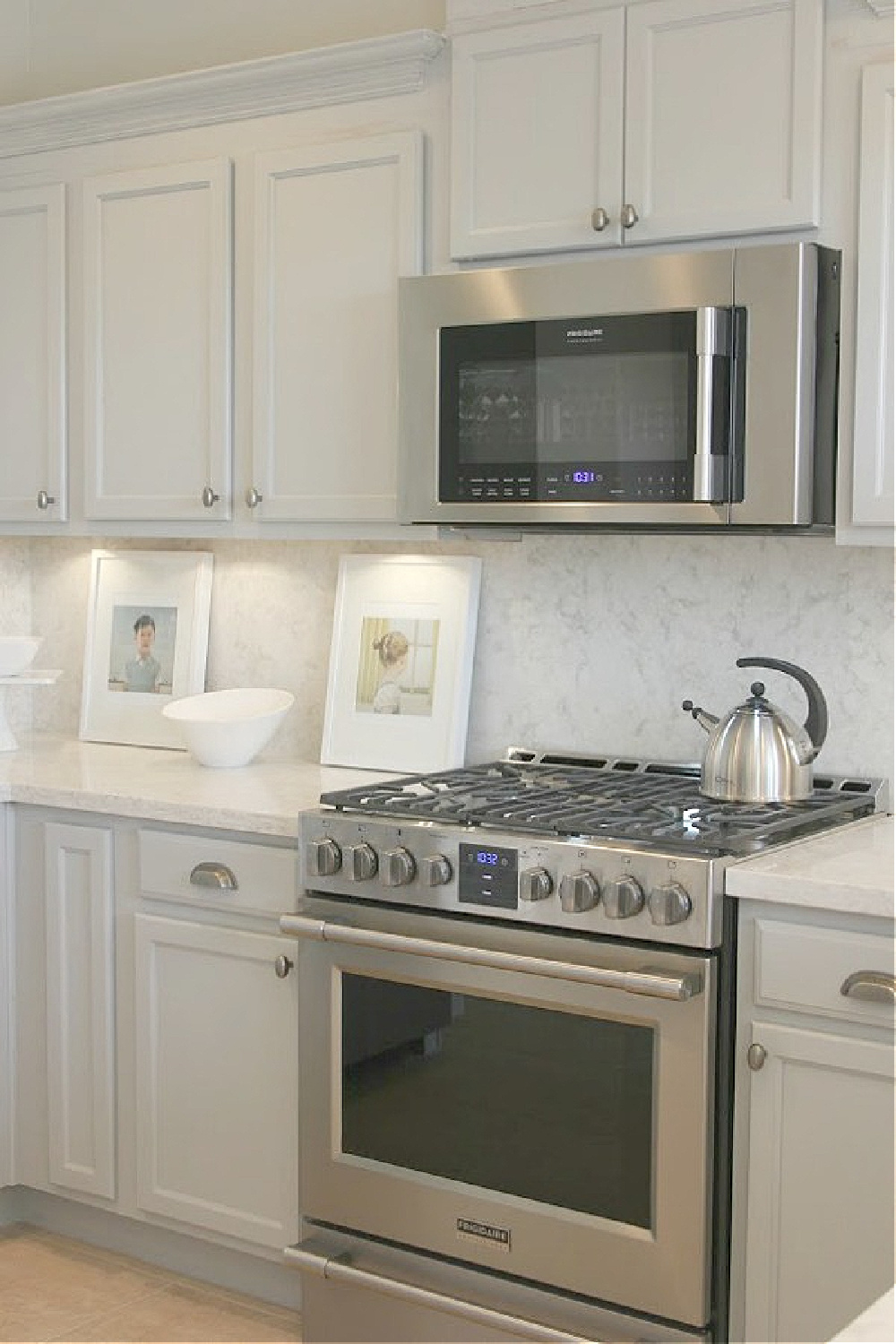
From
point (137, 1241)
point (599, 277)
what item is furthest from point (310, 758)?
point (599, 277)

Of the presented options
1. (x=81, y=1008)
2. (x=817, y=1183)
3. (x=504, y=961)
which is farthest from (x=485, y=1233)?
(x=81, y=1008)

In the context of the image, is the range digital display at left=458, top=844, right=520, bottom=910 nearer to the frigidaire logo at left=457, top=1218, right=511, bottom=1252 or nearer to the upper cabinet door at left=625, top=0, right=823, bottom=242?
the frigidaire logo at left=457, top=1218, right=511, bottom=1252

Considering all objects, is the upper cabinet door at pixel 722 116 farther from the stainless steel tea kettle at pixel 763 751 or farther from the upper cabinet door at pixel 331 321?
Answer: the stainless steel tea kettle at pixel 763 751

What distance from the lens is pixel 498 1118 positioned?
112 inches

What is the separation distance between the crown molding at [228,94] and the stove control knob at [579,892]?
1.59 metres

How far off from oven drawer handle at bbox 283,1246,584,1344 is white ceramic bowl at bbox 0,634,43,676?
1515mm

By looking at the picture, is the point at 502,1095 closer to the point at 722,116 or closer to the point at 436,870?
the point at 436,870

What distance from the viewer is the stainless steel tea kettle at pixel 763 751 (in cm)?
300

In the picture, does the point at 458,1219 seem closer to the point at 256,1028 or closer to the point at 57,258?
the point at 256,1028

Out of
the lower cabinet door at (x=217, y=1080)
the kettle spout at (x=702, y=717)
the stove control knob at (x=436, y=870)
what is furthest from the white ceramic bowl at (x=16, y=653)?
the kettle spout at (x=702, y=717)

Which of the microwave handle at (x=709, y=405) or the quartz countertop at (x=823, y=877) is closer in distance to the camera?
the quartz countertop at (x=823, y=877)

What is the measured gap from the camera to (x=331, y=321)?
137 inches

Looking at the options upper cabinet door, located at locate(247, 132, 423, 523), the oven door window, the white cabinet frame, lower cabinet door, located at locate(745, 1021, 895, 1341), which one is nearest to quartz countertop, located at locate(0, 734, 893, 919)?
the white cabinet frame

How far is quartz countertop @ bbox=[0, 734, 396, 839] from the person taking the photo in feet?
10.5
